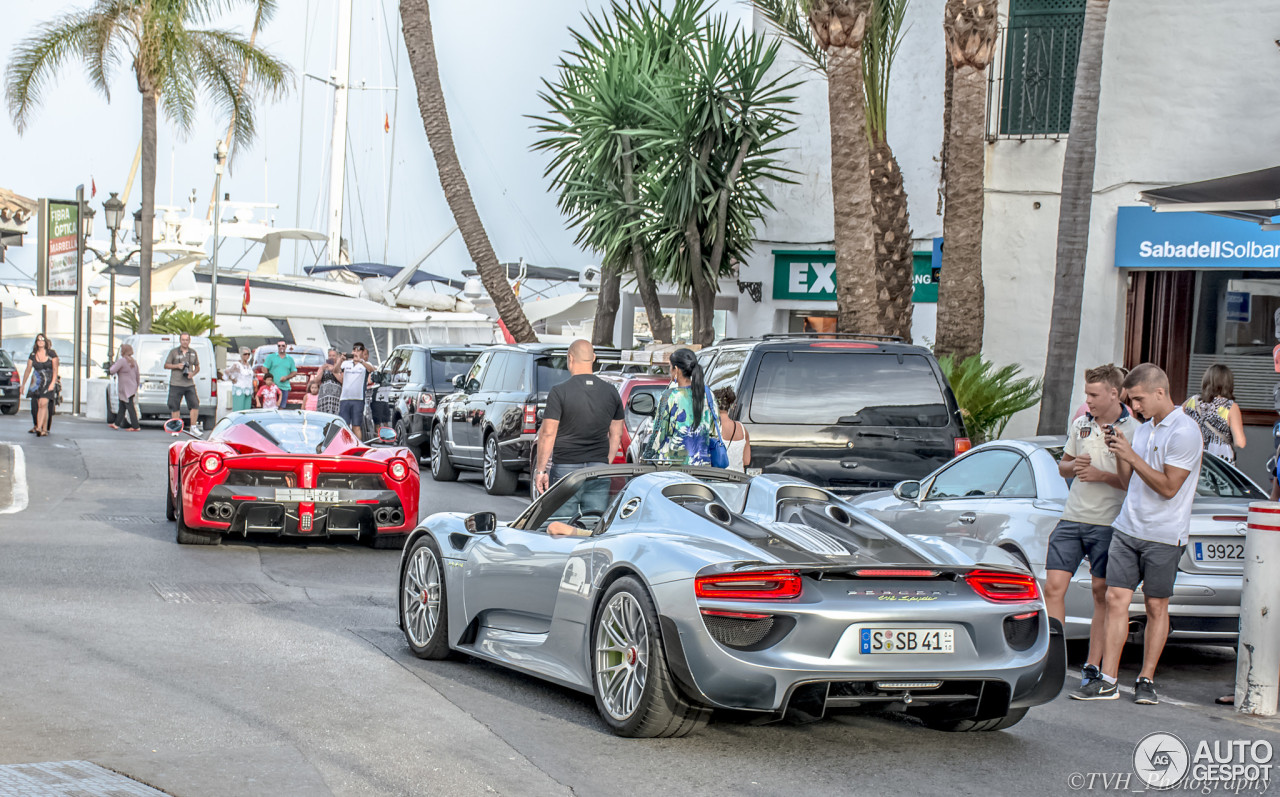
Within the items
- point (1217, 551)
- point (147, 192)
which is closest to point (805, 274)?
point (1217, 551)

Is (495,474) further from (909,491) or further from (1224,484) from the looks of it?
(1224,484)

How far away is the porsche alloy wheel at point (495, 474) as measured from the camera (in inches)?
713

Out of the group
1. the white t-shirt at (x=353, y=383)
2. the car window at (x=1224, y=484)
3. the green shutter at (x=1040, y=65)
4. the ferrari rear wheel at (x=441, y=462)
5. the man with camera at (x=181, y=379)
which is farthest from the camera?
the man with camera at (x=181, y=379)

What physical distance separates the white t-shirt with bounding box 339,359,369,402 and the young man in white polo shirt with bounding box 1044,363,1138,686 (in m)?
16.8

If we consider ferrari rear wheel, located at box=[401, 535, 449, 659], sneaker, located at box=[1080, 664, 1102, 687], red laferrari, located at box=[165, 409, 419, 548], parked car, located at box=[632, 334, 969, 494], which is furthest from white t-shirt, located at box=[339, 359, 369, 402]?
sneaker, located at box=[1080, 664, 1102, 687]

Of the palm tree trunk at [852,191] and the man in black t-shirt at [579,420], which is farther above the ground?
the palm tree trunk at [852,191]

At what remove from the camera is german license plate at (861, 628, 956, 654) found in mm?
5797

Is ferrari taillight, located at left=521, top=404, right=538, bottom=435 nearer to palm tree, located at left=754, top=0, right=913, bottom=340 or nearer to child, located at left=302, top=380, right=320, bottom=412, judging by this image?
palm tree, located at left=754, top=0, right=913, bottom=340

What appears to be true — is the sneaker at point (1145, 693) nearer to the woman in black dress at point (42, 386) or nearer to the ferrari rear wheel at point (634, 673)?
the ferrari rear wheel at point (634, 673)

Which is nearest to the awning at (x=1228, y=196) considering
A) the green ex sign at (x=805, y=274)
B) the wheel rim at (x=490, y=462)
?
the wheel rim at (x=490, y=462)

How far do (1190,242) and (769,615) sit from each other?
44.9 feet

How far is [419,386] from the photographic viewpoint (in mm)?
22812

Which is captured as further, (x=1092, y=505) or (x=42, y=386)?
(x=42, y=386)

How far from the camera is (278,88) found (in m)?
42.4
